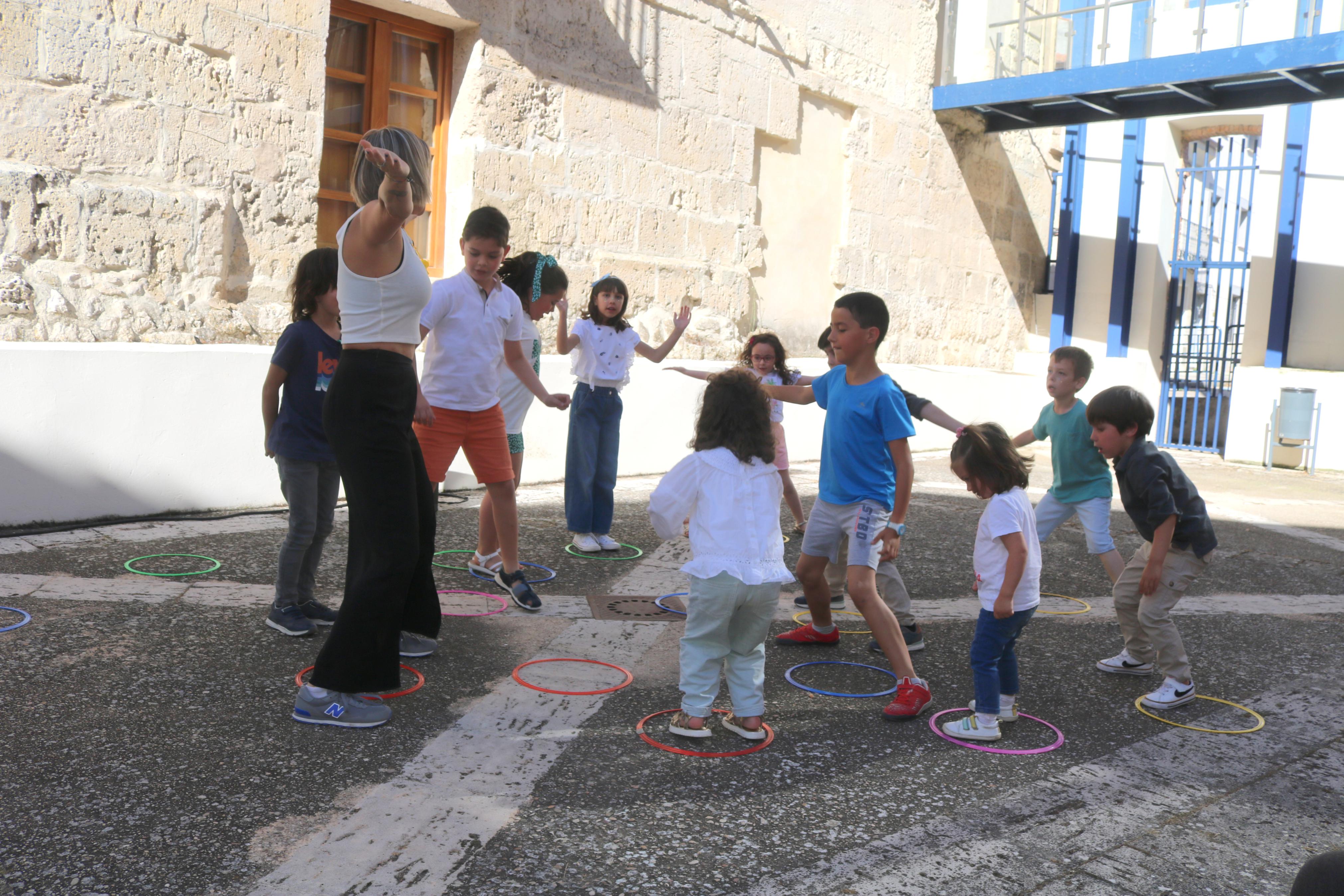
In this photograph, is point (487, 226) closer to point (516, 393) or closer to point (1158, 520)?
point (516, 393)

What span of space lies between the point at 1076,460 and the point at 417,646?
3127 mm

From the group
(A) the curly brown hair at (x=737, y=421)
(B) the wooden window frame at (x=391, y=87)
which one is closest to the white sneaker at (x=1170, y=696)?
(A) the curly brown hair at (x=737, y=421)

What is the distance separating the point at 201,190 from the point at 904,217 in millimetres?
8226

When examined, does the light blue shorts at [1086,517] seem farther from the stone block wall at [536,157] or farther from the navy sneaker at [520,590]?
the stone block wall at [536,157]

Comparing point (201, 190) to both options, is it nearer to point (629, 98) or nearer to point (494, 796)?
point (629, 98)

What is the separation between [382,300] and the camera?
10.5 feet

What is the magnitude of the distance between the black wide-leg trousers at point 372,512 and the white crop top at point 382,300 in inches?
2.4

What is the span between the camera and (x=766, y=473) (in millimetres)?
3418

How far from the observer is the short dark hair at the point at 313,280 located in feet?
13.7

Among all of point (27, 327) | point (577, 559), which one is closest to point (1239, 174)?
point (577, 559)

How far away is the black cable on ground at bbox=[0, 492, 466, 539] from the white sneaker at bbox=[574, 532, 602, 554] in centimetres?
168

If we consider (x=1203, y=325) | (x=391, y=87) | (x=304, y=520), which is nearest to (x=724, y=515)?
(x=304, y=520)

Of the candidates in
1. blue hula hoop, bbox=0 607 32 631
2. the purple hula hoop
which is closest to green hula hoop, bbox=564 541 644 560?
the purple hula hoop

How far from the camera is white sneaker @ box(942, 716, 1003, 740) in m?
3.47
